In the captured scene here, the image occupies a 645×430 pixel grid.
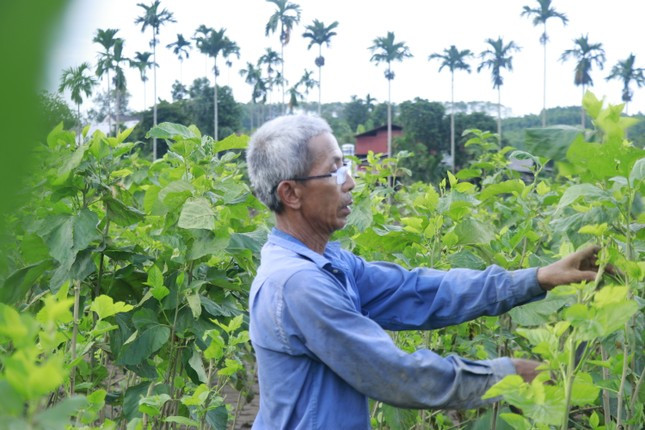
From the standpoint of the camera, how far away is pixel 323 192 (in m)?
2.23

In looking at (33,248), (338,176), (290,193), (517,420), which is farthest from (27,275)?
(517,420)

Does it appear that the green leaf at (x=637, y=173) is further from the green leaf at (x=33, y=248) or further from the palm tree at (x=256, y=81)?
the palm tree at (x=256, y=81)

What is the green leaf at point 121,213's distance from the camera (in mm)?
2924

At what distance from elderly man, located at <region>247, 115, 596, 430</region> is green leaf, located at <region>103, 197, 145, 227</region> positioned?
30.7 inches

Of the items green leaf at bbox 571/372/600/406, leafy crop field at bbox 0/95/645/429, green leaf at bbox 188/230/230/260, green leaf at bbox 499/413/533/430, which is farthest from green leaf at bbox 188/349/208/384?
green leaf at bbox 571/372/600/406

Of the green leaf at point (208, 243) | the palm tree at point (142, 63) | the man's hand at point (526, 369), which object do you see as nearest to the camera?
the man's hand at point (526, 369)

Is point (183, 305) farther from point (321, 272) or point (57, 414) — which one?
point (57, 414)

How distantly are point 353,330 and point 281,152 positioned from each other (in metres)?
0.64

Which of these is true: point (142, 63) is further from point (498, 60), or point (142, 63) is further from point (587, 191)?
point (587, 191)

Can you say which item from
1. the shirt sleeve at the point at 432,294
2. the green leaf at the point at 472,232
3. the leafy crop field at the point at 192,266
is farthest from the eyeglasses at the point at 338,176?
the green leaf at the point at 472,232

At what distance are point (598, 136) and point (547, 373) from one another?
75cm

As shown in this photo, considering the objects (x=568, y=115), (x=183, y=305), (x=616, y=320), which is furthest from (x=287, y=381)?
(x=568, y=115)

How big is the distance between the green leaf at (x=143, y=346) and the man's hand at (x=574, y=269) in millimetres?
1405

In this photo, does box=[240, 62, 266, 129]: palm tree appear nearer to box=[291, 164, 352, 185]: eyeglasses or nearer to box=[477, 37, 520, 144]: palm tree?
box=[477, 37, 520, 144]: palm tree
